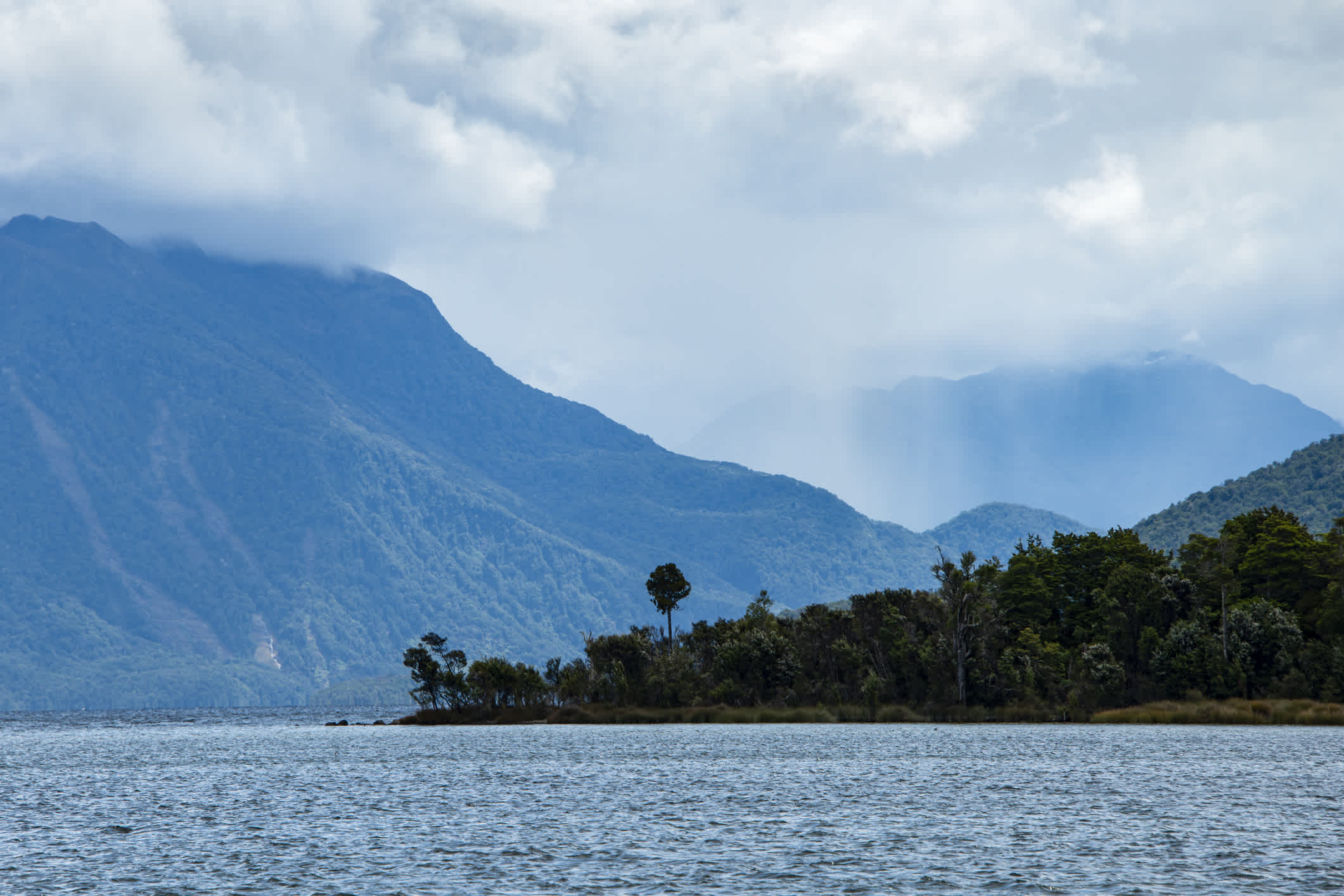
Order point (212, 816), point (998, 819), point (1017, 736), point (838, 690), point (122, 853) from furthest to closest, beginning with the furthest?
point (838, 690) → point (1017, 736) → point (212, 816) → point (998, 819) → point (122, 853)

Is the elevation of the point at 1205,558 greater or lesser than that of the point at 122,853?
greater

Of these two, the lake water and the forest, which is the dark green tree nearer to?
the forest

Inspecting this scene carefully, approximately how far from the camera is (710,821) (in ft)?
213

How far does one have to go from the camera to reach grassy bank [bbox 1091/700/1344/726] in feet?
455

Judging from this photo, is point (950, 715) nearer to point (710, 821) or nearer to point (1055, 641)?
point (1055, 641)

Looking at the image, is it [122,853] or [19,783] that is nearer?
[122,853]

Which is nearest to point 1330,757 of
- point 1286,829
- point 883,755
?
point 883,755

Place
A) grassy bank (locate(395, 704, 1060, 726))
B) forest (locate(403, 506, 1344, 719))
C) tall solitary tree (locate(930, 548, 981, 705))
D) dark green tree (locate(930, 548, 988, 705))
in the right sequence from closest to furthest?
1. forest (locate(403, 506, 1344, 719))
2. tall solitary tree (locate(930, 548, 981, 705))
3. dark green tree (locate(930, 548, 988, 705))
4. grassy bank (locate(395, 704, 1060, 726))

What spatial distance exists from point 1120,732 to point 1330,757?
4244 cm

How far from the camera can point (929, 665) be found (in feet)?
543

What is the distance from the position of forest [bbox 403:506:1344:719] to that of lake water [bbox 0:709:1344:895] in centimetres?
2719

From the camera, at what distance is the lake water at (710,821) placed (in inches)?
1902

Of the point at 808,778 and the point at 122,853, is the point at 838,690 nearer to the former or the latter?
the point at 808,778

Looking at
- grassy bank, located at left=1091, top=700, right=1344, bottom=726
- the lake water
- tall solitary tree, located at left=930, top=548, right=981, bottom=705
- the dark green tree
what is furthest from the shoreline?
the lake water
